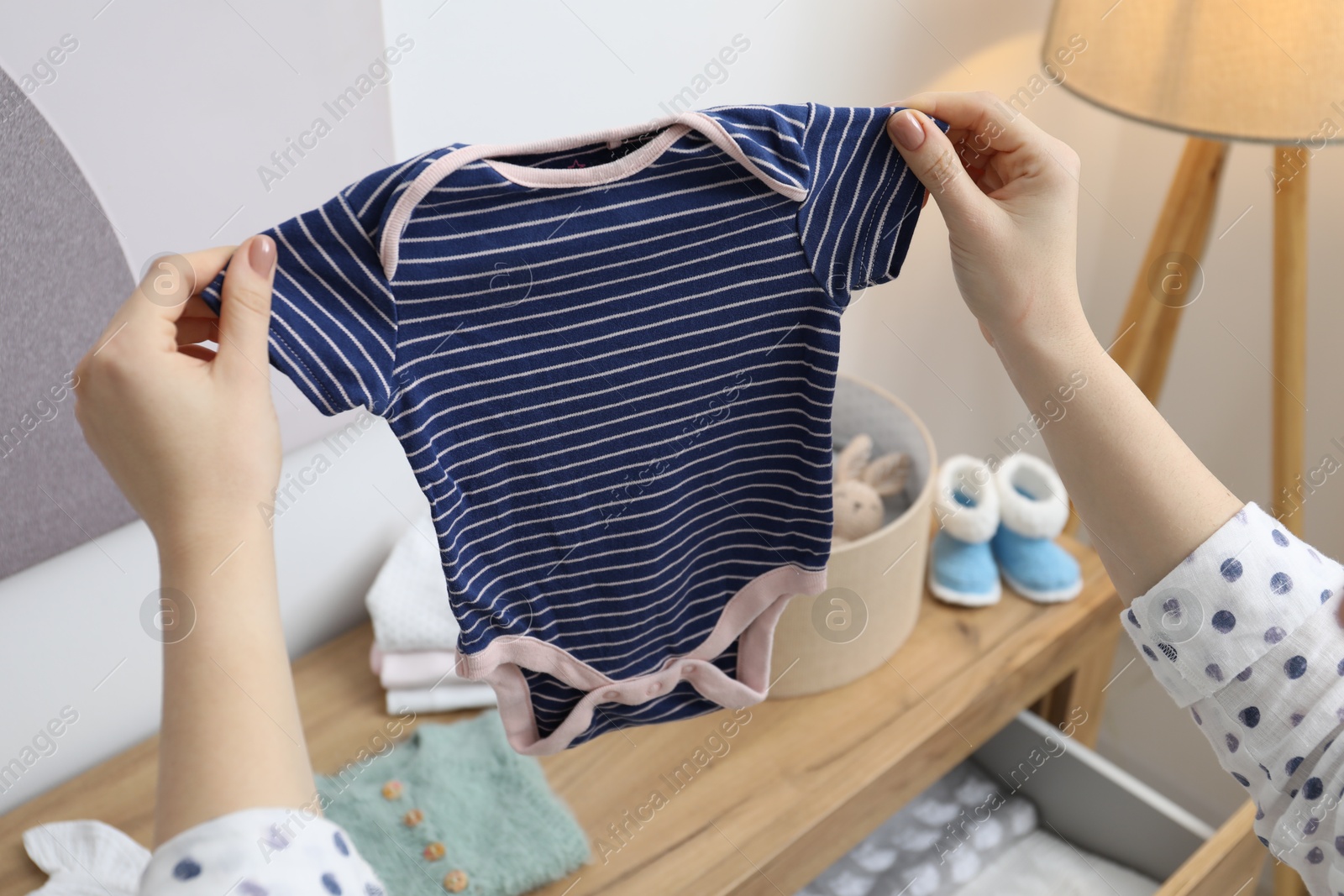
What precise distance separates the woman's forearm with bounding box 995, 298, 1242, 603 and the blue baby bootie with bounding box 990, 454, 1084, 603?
0.57 m

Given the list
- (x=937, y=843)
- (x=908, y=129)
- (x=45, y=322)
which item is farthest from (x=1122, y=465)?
(x=45, y=322)

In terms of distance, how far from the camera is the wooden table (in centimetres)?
96

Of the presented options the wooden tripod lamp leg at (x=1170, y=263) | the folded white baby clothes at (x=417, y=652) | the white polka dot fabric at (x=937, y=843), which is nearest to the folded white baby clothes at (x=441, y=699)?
the folded white baby clothes at (x=417, y=652)

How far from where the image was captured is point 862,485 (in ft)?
3.90

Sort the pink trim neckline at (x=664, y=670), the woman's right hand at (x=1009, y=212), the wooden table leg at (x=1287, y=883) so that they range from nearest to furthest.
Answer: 1. the woman's right hand at (x=1009, y=212)
2. the pink trim neckline at (x=664, y=670)
3. the wooden table leg at (x=1287, y=883)

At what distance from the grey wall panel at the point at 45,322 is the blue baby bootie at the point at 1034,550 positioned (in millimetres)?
999

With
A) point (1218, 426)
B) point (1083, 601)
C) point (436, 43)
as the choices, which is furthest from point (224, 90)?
point (1218, 426)

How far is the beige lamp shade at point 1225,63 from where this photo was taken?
103 cm

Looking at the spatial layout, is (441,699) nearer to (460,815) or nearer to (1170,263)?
(460,815)

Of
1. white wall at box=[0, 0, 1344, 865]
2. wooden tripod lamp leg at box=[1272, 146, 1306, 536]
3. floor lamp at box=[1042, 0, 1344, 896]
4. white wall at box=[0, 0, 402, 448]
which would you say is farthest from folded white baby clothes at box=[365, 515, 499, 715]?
wooden tripod lamp leg at box=[1272, 146, 1306, 536]

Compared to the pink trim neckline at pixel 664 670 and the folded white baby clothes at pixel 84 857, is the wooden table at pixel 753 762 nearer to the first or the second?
the folded white baby clothes at pixel 84 857

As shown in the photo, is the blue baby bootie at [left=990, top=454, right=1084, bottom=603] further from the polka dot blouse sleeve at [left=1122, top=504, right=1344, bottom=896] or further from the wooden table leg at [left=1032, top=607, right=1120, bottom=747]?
the polka dot blouse sleeve at [left=1122, top=504, right=1344, bottom=896]

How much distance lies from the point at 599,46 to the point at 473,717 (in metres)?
0.72

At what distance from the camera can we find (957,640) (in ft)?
3.91
